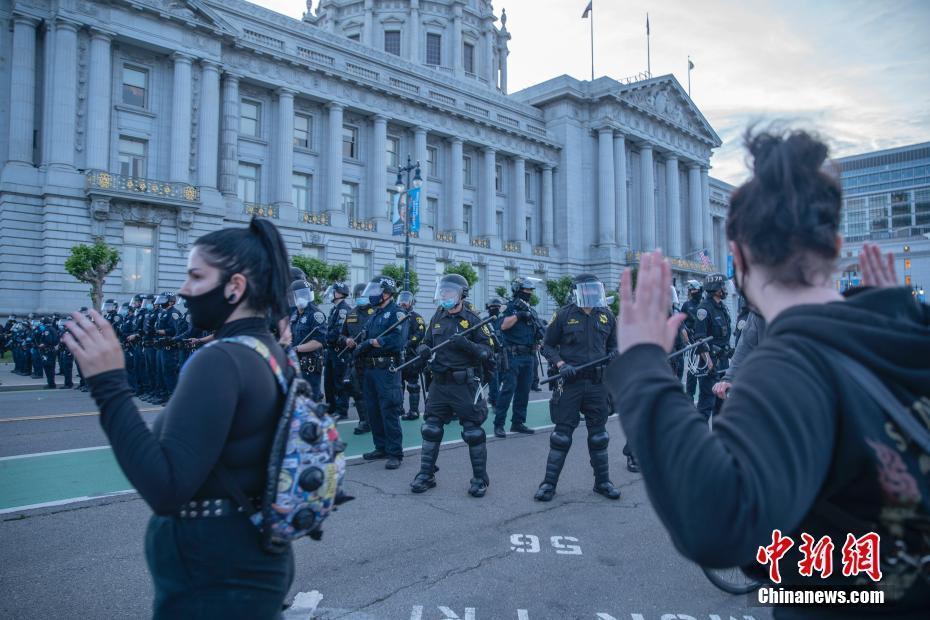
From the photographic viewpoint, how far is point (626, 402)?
1.25 metres

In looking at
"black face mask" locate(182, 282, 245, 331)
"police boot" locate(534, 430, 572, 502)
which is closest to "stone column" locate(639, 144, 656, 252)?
"police boot" locate(534, 430, 572, 502)

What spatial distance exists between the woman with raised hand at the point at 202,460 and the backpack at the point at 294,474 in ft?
0.13

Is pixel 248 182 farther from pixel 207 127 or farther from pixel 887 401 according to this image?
pixel 887 401

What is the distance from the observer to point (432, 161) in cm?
4431

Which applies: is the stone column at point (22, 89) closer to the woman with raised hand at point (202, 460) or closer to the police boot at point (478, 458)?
the police boot at point (478, 458)

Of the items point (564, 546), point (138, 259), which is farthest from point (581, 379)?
point (138, 259)

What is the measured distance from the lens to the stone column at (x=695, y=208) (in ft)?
197

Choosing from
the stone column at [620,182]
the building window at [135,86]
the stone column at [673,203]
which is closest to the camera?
the building window at [135,86]

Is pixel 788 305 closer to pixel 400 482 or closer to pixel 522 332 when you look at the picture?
pixel 400 482

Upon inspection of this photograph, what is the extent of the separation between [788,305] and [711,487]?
0.51m

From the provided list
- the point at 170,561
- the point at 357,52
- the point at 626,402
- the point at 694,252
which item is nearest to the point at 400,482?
the point at 170,561

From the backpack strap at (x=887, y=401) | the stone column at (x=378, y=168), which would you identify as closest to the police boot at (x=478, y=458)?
the backpack strap at (x=887, y=401)

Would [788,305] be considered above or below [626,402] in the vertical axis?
above

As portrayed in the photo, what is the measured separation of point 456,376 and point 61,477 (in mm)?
4260
